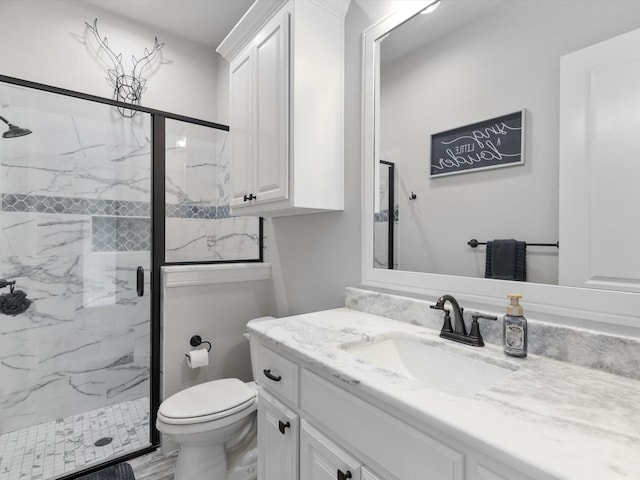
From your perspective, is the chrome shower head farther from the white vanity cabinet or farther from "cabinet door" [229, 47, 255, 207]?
the white vanity cabinet

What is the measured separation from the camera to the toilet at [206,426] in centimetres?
151

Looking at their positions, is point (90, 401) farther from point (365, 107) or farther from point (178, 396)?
point (365, 107)

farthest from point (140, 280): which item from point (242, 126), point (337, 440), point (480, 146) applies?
point (480, 146)

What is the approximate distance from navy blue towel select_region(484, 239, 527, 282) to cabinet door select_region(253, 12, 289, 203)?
2.75 ft

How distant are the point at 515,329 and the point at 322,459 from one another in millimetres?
628

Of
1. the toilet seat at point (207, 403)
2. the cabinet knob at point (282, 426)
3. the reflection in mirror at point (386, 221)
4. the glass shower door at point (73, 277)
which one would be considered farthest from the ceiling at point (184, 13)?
the cabinet knob at point (282, 426)

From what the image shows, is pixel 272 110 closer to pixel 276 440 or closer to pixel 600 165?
pixel 600 165

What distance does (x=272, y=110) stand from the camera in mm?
1575

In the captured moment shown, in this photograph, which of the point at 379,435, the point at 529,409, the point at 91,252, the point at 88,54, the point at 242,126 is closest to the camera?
the point at 529,409

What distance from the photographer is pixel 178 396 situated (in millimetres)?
1696

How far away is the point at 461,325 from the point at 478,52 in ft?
2.97

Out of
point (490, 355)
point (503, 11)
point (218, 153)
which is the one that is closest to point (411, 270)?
point (490, 355)

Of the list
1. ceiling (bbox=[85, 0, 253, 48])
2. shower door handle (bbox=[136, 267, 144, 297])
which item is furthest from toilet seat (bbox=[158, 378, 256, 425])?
ceiling (bbox=[85, 0, 253, 48])

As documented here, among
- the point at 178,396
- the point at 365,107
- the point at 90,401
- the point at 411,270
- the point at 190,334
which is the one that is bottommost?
the point at 90,401
